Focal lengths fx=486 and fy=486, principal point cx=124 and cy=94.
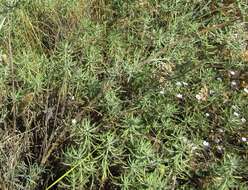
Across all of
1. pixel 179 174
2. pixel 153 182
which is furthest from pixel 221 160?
pixel 153 182

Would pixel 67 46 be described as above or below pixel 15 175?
above

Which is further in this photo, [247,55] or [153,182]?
[247,55]

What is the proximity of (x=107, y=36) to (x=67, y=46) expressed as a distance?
1.64 feet

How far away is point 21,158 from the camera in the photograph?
9.19 ft

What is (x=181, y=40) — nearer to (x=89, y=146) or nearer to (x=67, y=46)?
(x=67, y=46)

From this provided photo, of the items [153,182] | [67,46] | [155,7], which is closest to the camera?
[153,182]

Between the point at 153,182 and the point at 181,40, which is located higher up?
the point at 181,40

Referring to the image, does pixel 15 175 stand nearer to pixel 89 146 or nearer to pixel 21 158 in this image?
pixel 21 158

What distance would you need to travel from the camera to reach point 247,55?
3621 millimetres

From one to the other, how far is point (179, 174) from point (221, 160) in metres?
0.28

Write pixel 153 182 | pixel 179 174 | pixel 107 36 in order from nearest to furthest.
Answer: pixel 153 182, pixel 179 174, pixel 107 36

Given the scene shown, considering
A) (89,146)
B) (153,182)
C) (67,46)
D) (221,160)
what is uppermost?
(67,46)

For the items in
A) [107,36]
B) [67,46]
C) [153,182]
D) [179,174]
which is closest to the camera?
[153,182]

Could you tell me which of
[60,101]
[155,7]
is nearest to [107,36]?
[155,7]
